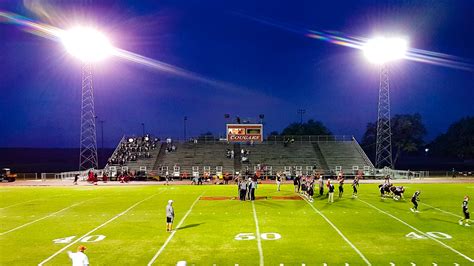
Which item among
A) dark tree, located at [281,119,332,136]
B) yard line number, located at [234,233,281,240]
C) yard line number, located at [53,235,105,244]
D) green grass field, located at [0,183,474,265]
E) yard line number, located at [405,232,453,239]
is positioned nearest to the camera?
green grass field, located at [0,183,474,265]

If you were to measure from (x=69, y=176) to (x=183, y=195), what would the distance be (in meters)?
27.9

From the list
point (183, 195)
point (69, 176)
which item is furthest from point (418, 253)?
point (69, 176)

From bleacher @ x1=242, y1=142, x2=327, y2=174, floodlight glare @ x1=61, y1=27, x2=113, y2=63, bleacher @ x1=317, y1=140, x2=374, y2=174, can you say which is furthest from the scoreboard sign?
floodlight glare @ x1=61, y1=27, x2=113, y2=63

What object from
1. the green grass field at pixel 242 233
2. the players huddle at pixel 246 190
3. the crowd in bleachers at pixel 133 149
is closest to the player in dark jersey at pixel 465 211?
the green grass field at pixel 242 233

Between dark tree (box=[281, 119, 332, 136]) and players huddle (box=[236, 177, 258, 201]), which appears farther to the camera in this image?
dark tree (box=[281, 119, 332, 136])

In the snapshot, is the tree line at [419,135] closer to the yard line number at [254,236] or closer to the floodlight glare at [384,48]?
the floodlight glare at [384,48]

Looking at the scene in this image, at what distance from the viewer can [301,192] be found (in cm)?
3441

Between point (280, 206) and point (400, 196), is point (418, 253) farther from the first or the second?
point (400, 196)

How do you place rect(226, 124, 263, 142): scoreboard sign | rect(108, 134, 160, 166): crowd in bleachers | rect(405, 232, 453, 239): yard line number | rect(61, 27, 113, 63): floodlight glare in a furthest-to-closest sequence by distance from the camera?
rect(226, 124, 263, 142): scoreboard sign, rect(108, 134, 160, 166): crowd in bleachers, rect(61, 27, 113, 63): floodlight glare, rect(405, 232, 453, 239): yard line number

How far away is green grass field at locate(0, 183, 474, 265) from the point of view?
1471 centimetres

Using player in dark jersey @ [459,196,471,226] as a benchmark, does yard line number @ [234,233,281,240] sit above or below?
below

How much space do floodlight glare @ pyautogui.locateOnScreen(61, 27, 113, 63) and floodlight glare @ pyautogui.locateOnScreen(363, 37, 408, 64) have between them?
34.4 m

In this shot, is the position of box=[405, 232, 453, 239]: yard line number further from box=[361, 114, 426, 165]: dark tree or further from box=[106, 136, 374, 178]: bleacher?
box=[361, 114, 426, 165]: dark tree

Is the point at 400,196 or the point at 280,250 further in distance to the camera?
the point at 400,196
